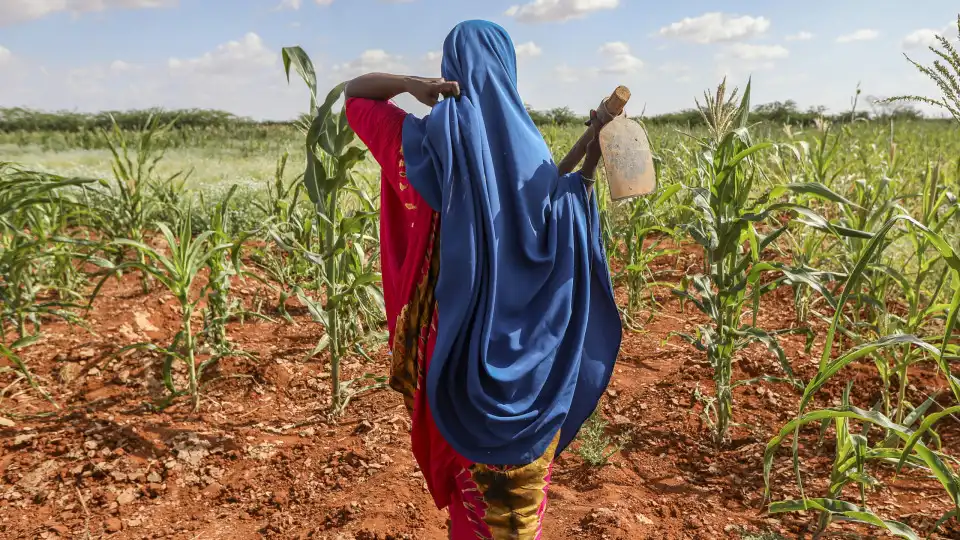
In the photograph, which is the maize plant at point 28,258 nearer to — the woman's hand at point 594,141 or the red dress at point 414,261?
the red dress at point 414,261

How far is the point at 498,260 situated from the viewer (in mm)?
1533

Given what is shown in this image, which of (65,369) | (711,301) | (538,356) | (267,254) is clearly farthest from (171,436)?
(711,301)

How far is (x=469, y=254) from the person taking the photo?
1.50m

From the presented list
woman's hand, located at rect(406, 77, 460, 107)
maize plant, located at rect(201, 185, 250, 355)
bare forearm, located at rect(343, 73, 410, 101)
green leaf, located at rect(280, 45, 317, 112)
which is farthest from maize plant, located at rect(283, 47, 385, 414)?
woman's hand, located at rect(406, 77, 460, 107)

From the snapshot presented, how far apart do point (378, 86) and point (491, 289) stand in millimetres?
669

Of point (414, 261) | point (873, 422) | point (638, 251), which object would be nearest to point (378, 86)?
point (414, 261)

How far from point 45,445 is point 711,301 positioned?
2.63 meters

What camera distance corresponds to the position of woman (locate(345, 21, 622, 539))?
1.52 metres

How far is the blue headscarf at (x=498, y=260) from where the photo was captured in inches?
59.6

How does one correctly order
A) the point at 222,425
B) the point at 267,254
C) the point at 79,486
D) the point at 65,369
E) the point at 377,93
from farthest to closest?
the point at 267,254 < the point at 65,369 < the point at 222,425 < the point at 79,486 < the point at 377,93

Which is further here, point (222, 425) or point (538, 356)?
point (222, 425)

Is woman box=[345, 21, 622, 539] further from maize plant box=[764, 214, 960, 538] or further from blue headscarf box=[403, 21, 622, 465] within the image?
maize plant box=[764, 214, 960, 538]

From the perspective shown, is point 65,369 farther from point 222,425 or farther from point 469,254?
point 469,254

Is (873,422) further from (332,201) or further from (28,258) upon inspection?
(28,258)
